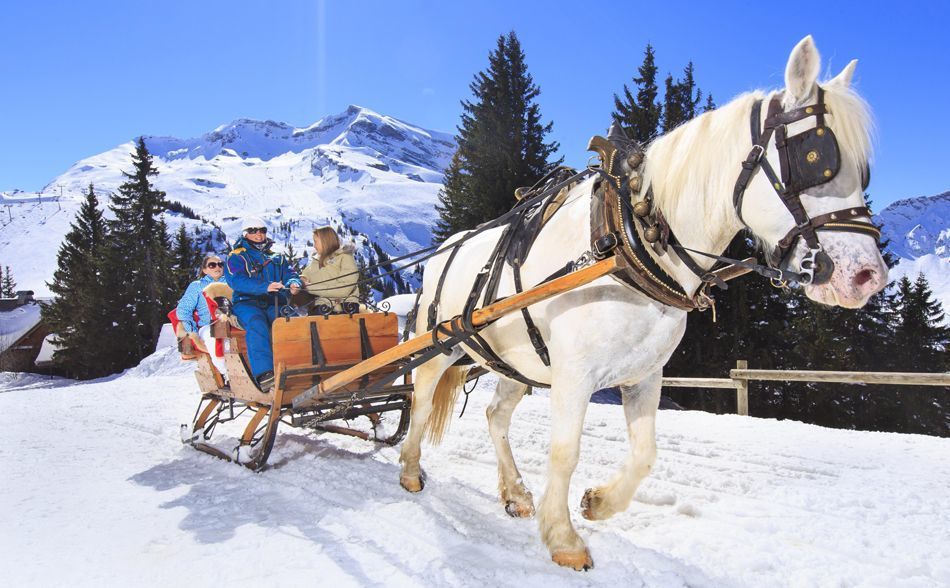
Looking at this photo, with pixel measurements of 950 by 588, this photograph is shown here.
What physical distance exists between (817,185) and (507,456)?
99.3 inches

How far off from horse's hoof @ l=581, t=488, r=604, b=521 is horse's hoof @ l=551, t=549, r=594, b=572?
1.56 feet

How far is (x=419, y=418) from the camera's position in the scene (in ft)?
13.9

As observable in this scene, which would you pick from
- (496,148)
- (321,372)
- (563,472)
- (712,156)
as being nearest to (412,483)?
(321,372)

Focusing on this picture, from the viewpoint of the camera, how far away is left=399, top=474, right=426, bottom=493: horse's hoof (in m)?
4.02

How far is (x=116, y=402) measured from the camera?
9844mm

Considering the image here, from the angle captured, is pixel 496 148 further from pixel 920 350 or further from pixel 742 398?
pixel 920 350

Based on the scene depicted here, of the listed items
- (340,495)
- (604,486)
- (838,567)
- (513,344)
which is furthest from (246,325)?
(838,567)

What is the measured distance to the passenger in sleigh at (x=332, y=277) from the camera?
16.5ft

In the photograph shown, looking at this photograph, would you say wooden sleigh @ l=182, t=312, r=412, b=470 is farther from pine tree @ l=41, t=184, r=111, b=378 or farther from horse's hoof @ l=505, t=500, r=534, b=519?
pine tree @ l=41, t=184, r=111, b=378

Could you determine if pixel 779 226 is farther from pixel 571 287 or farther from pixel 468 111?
pixel 468 111

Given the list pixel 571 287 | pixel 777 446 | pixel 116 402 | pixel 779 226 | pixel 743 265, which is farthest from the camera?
pixel 116 402

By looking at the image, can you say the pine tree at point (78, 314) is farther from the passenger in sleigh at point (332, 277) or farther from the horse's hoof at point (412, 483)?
the horse's hoof at point (412, 483)

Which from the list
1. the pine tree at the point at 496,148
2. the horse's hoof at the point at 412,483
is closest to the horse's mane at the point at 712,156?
the horse's hoof at the point at 412,483

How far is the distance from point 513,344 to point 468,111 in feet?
63.5
